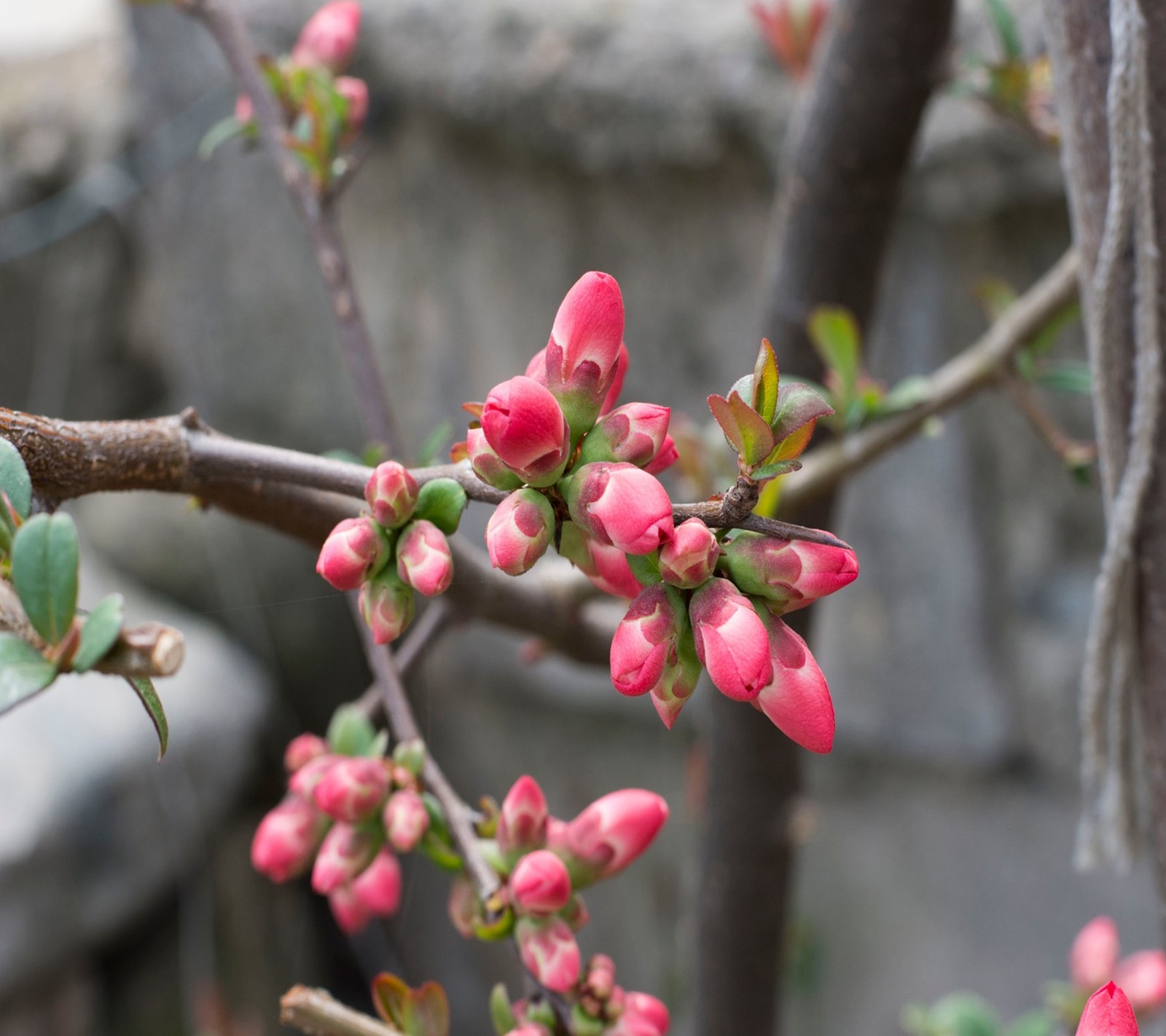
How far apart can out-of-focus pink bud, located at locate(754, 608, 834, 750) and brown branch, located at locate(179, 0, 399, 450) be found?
28cm

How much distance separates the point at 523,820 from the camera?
32 cm

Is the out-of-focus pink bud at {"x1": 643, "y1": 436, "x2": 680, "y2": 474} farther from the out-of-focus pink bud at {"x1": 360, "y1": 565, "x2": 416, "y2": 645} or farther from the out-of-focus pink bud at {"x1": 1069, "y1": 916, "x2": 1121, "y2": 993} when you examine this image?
Answer: the out-of-focus pink bud at {"x1": 1069, "y1": 916, "x2": 1121, "y2": 993}

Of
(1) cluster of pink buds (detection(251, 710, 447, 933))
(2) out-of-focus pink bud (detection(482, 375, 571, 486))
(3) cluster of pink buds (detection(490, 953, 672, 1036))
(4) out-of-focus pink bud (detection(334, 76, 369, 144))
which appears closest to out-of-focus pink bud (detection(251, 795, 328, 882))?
(1) cluster of pink buds (detection(251, 710, 447, 933))

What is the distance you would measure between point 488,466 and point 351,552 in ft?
0.14

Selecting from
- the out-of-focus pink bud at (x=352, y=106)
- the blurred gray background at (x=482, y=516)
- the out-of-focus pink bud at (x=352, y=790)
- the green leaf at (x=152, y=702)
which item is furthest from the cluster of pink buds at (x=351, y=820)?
the blurred gray background at (x=482, y=516)

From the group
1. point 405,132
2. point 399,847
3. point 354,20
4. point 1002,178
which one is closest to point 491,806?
point 399,847

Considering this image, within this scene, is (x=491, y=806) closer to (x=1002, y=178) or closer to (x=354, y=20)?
(x=354, y=20)

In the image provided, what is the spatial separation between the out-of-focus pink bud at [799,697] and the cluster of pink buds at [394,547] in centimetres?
8

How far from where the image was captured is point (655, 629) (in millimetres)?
225

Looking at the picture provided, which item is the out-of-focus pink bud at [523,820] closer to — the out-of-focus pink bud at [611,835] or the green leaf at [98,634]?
the out-of-focus pink bud at [611,835]

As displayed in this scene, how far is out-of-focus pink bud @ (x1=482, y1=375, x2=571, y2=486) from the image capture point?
0.71 feet

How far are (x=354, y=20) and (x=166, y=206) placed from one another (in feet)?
5.32

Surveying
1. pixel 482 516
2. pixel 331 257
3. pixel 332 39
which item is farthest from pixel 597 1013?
pixel 482 516

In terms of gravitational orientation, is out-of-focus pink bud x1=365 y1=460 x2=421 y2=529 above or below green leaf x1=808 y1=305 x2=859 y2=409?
above
